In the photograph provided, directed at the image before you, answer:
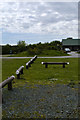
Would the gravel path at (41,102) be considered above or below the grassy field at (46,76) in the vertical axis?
below

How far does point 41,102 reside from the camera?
468cm

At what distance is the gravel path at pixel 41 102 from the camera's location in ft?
13.1

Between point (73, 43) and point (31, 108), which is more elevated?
point (73, 43)

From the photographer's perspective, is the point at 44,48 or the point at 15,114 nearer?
the point at 15,114

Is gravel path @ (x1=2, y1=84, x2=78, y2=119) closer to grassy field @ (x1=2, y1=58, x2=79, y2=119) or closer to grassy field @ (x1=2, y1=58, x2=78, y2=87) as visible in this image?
grassy field @ (x1=2, y1=58, x2=79, y2=119)

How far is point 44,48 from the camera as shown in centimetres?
2836

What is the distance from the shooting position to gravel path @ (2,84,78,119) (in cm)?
400

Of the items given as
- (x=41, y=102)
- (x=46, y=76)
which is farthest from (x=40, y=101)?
(x=46, y=76)

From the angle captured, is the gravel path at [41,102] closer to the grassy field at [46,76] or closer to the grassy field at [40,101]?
the grassy field at [40,101]

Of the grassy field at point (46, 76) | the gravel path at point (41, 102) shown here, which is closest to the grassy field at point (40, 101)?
the gravel path at point (41, 102)

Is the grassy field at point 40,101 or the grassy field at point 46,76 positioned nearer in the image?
the grassy field at point 40,101

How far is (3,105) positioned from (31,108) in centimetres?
85

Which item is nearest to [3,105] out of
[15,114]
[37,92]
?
[15,114]

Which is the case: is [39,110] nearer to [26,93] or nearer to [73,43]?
[26,93]
